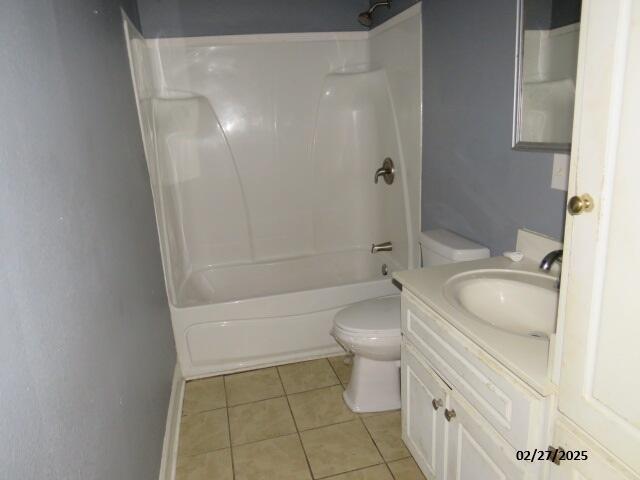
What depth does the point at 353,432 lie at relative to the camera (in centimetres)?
201

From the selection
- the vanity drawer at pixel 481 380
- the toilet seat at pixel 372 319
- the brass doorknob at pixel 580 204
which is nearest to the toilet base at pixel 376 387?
the toilet seat at pixel 372 319

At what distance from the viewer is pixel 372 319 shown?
6.56 ft

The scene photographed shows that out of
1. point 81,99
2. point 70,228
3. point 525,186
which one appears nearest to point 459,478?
point 525,186

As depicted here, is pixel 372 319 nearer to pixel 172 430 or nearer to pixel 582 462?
pixel 172 430

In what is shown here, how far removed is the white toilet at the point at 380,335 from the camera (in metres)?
1.91

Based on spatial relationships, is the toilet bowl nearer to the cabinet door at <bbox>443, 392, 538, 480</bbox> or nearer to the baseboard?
the cabinet door at <bbox>443, 392, 538, 480</bbox>

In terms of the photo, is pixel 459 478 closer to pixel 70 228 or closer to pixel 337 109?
pixel 70 228

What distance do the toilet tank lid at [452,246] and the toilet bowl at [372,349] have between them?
0.35 meters

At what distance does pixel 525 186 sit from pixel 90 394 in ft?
4.88

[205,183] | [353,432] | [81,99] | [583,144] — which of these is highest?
[81,99]

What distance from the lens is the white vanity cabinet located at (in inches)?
40.4

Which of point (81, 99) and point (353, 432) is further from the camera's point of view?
point (353, 432)

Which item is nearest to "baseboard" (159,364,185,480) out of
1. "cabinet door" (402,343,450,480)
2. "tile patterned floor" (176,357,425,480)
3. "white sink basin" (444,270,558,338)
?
"tile patterned floor" (176,357,425,480)

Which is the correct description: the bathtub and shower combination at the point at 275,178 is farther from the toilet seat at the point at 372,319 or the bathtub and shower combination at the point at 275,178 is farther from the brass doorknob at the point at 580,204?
the brass doorknob at the point at 580,204
